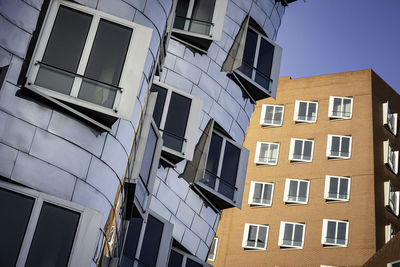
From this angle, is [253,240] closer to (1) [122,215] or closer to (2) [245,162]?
(2) [245,162]

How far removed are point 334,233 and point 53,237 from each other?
27735 millimetres

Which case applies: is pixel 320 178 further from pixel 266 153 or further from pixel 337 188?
pixel 266 153

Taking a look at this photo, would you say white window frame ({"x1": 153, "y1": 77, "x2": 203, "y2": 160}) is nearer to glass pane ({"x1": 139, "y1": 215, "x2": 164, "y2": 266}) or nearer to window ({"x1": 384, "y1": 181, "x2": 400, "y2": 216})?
glass pane ({"x1": 139, "y1": 215, "x2": 164, "y2": 266})

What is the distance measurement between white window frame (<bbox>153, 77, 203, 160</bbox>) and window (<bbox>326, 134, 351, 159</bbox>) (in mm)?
21639

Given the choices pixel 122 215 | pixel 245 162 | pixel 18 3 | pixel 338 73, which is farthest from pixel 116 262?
pixel 338 73

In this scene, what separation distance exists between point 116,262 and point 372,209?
994 inches

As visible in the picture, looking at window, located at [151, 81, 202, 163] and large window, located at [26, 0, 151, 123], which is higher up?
window, located at [151, 81, 202, 163]

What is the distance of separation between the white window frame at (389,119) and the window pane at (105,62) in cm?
3019

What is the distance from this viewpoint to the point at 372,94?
3947 cm

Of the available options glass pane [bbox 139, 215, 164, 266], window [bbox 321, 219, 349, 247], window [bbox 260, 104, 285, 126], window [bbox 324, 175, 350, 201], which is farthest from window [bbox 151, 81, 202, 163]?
window [bbox 260, 104, 285, 126]

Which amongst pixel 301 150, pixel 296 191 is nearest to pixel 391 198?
pixel 296 191

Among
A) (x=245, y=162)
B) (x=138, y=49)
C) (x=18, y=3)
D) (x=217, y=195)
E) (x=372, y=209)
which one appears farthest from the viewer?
(x=372, y=209)

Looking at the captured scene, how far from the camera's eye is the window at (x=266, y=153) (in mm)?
39594

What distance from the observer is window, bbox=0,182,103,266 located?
9438mm
